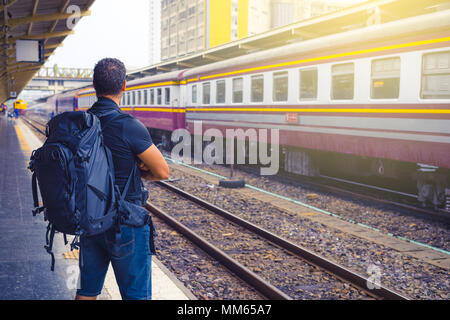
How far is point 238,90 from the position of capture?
→ 14.0 meters

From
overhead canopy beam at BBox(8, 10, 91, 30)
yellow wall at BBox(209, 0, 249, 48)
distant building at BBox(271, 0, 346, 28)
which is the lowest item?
overhead canopy beam at BBox(8, 10, 91, 30)

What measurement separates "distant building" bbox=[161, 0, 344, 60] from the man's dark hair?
73771mm

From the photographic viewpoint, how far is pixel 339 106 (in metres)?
9.95

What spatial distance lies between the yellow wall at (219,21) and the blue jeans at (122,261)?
7512 centimetres

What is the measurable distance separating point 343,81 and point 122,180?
26.0ft

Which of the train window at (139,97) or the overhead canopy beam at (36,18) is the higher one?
the overhead canopy beam at (36,18)

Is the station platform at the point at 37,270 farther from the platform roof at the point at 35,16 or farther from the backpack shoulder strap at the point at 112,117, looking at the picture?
the platform roof at the point at 35,16

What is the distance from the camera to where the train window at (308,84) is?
10624 millimetres

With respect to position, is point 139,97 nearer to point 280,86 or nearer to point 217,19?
point 280,86

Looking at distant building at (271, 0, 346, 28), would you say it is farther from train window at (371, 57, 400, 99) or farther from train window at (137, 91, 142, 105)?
train window at (371, 57, 400, 99)

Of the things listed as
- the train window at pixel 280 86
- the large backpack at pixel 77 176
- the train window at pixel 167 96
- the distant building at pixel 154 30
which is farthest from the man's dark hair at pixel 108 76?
the distant building at pixel 154 30

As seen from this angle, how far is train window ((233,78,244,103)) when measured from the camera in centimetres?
1377

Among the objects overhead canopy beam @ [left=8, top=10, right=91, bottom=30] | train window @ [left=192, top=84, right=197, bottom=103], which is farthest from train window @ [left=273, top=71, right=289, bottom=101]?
train window @ [left=192, top=84, right=197, bottom=103]

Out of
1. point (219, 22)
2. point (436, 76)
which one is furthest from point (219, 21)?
point (436, 76)
